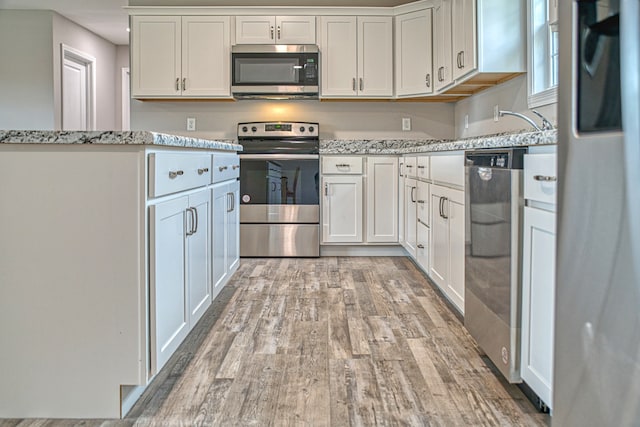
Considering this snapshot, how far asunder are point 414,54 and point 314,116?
1.02m

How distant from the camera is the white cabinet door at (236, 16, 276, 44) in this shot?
438 cm

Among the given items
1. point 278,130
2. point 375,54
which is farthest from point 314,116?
point 375,54

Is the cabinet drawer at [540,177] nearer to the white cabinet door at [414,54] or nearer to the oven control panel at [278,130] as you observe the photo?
the white cabinet door at [414,54]

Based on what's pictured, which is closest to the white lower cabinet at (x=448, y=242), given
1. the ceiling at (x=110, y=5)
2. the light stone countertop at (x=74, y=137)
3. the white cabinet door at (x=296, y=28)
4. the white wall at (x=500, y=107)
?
the white wall at (x=500, y=107)

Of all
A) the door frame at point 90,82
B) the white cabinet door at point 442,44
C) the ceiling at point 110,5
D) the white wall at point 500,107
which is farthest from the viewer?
the door frame at point 90,82

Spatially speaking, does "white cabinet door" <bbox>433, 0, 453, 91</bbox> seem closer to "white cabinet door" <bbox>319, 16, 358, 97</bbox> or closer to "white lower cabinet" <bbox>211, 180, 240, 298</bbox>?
"white cabinet door" <bbox>319, 16, 358, 97</bbox>

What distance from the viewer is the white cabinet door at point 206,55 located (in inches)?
172

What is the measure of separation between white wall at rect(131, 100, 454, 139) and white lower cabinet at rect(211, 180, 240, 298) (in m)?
1.65

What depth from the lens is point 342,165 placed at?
170 inches

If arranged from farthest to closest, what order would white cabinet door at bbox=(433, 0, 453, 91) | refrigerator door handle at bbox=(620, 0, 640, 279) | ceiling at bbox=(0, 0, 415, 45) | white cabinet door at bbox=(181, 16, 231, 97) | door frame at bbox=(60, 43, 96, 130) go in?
door frame at bbox=(60, 43, 96, 130) < ceiling at bbox=(0, 0, 415, 45) < white cabinet door at bbox=(181, 16, 231, 97) < white cabinet door at bbox=(433, 0, 453, 91) < refrigerator door handle at bbox=(620, 0, 640, 279)

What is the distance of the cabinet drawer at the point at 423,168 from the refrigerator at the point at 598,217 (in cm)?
230

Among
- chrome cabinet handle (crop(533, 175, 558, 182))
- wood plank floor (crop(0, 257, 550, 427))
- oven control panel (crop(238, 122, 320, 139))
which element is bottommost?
wood plank floor (crop(0, 257, 550, 427))

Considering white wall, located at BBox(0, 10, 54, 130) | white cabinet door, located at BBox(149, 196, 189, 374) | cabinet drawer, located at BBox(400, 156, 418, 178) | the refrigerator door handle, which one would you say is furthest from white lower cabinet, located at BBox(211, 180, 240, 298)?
white wall, located at BBox(0, 10, 54, 130)

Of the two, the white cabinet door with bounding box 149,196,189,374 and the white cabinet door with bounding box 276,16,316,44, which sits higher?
the white cabinet door with bounding box 276,16,316,44
